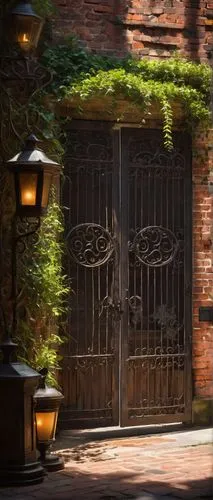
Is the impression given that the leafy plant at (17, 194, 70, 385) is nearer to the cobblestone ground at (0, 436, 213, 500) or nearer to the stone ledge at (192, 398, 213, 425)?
the cobblestone ground at (0, 436, 213, 500)

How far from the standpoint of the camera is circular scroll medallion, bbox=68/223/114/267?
8.60 metres

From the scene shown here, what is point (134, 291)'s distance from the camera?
8.81 meters

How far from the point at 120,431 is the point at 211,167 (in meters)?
2.65

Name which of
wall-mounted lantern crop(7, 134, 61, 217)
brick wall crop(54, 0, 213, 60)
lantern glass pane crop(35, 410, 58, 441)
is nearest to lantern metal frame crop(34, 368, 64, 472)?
lantern glass pane crop(35, 410, 58, 441)

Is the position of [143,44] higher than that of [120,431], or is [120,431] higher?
[143,44]

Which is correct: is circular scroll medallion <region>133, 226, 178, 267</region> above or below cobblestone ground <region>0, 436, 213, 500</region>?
above

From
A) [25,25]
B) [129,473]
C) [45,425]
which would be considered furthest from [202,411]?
[25,25]

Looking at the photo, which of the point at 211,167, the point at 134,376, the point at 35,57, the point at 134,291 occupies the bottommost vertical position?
the point at 134,376

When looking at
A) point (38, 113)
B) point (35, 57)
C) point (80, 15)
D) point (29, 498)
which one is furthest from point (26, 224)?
point (29, 498)

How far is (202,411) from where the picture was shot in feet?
29.6

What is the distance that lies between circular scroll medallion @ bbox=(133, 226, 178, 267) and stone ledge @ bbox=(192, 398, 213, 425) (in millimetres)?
1370

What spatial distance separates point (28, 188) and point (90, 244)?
5.70 feet

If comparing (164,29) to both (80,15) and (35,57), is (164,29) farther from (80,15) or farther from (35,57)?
(35,57)

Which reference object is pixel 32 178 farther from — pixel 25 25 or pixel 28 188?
pixel 25 25
